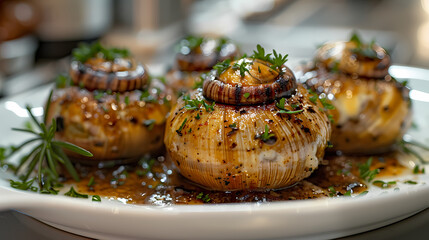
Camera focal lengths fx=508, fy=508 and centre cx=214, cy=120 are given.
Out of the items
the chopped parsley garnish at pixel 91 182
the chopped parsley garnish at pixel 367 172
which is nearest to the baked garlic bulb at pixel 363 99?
the chopped parsley garnish at pixel 367 172

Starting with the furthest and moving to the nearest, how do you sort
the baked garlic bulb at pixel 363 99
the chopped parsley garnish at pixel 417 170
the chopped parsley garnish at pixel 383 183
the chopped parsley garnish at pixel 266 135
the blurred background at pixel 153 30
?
1. the blurred background at pixel 153 30
2. the baked garlic bulb at pixel 363 99
3. the chopped parsley garnish at pixel 417 170
4. the chopped parsley garnish at pixel 383 183
5. the chopped parsley garnish at pixel 266 135

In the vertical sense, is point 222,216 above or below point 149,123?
above

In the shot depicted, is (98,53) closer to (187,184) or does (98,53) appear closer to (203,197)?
(187,184)

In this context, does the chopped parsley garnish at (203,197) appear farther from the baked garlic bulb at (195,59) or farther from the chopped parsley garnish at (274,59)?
the baked garlic bulb at (195,59)

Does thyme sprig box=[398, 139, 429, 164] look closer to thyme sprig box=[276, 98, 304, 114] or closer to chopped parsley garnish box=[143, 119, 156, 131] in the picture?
thyme sprig box=[276, 98, 304, 114]

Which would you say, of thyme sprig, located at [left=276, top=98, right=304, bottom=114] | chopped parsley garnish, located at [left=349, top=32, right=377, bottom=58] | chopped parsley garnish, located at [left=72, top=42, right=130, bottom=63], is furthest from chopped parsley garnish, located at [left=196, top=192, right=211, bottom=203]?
chopped parsley garnish, located at [left=349, top=32, right=377, bottom=58]

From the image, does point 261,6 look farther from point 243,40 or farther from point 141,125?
point 141,125

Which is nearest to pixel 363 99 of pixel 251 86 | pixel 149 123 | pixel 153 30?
pixel 251 86
